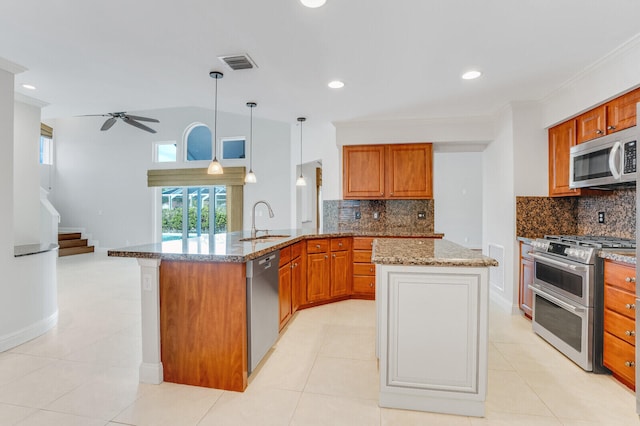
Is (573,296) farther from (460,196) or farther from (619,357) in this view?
(460,196)

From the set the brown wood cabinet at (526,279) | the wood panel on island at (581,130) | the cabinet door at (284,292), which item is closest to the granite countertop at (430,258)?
the cabinet door at (284,292)

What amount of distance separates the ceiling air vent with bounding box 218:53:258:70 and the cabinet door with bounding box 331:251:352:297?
7.40 feet

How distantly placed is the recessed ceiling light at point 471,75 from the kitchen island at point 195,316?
244 centimetres

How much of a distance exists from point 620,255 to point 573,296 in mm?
497

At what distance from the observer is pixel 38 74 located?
305 cm

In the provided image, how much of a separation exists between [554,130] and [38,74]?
5.26 m

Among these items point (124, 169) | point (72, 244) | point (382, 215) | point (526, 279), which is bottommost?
point (72, 244)

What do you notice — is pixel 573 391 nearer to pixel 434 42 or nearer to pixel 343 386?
pixel 343 386

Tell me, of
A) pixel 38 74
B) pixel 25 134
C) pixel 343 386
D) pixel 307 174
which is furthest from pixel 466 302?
pixel 307 174

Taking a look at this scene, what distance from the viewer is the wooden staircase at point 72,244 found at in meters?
7.62

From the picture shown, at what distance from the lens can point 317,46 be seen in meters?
2.45

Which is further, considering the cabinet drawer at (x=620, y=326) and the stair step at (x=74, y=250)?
the stair step at (x=74, y=250)

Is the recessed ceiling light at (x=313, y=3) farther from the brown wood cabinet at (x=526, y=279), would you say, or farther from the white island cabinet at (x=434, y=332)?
the brown wood cabinet at (x=526, y=279)

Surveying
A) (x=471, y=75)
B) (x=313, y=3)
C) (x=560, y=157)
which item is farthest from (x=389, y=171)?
(x=313, y=3)
